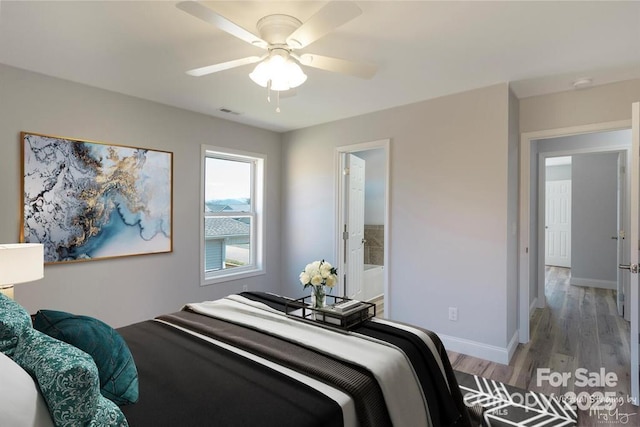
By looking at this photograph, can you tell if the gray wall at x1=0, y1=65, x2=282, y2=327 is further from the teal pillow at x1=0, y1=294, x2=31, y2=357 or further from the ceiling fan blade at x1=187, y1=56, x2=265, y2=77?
the teal pillow at x1=0, y1=294, x2=31, y2=357

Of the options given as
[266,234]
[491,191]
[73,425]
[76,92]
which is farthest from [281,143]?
[73,425]

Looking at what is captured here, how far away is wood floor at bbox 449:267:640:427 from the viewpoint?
2217 millimetres

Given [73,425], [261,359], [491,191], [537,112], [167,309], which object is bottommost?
[167,309]

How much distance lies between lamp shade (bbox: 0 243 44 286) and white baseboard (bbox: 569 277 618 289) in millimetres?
7305

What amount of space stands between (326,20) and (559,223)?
7.94 metres

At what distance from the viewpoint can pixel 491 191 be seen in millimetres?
2877

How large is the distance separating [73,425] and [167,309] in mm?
2749

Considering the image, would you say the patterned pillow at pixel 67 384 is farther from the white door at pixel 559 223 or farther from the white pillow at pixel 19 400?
the white door at pixel 559 223

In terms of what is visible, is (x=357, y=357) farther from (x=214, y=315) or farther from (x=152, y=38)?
(x=152, y=38)

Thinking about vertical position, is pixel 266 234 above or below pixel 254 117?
below

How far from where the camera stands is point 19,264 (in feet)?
6.48

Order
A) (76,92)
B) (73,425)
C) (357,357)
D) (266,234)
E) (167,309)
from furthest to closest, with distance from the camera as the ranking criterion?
(266,234), (167,309), (76,92), (357,357), (73,425)

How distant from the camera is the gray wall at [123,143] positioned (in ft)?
8.18

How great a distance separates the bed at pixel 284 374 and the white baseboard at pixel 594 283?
17.8 feet
